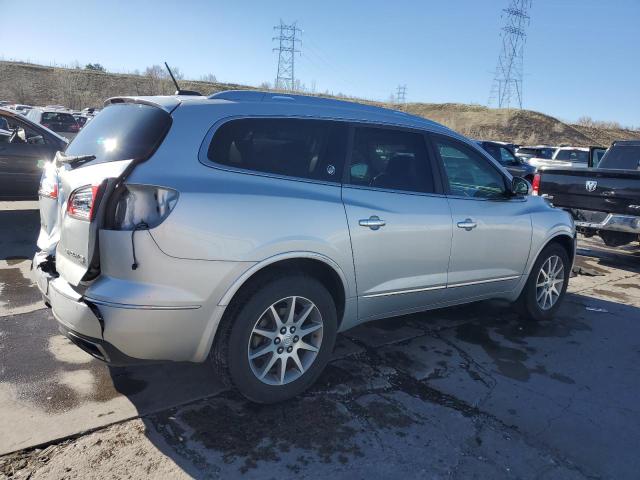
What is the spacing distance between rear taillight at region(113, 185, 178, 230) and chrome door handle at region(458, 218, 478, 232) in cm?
235

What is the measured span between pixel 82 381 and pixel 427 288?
2543 millimetres

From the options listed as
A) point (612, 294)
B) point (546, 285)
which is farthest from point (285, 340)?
point (612, 294)

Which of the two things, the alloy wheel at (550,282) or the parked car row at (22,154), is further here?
the parked car row at (22,154)

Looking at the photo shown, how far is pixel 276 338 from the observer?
314 cm

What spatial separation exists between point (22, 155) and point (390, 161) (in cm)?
662

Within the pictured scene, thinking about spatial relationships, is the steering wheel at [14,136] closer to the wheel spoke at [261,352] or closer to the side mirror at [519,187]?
the wheel spoke at [261,352]

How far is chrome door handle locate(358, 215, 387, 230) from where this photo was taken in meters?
3.39

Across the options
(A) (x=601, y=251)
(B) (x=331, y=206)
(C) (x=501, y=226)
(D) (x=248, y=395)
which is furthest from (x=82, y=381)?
(A) (x=601, y=251)

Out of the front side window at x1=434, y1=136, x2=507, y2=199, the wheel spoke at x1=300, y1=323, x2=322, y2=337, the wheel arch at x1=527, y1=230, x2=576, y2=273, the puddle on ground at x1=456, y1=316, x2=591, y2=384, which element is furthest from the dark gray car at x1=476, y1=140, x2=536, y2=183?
the wheel spoke at x1=300, y1=323, x2=322, y2=337

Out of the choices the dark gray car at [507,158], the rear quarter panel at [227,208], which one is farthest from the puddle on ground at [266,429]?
the dark gray car at [507,158]

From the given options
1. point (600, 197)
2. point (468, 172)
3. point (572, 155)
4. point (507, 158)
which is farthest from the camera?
point (572, 155)

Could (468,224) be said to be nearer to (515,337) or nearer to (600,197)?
(515,337)

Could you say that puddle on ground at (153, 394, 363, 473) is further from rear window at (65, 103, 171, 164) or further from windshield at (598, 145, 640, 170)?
windshield at (598, 145, 640, 170)

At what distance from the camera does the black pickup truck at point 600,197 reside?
7230 millimetres
